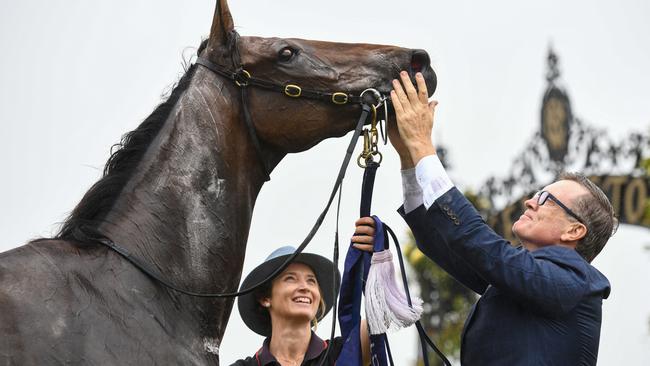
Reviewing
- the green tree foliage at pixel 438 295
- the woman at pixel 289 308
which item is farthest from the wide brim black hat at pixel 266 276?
the green tree foliage at pixel 438 295

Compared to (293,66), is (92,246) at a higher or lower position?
lower

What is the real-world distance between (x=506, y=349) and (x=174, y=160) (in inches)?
59.0

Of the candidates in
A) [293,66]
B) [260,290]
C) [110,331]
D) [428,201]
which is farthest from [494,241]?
[260,290]

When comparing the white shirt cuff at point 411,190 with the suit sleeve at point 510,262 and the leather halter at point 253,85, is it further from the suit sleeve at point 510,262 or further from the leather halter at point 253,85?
the leather halter at point 253,85

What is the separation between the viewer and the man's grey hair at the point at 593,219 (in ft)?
15.3

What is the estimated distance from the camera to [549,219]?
4.68 m

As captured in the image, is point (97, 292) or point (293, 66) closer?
point (97, 292)

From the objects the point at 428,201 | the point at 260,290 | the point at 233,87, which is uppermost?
the point at 233,87

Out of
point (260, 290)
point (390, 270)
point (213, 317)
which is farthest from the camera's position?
point (260, 290)

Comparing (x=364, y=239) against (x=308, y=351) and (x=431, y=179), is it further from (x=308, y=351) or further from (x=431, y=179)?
(x=308, y=351)

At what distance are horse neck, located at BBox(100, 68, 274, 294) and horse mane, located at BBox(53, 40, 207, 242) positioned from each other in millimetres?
30

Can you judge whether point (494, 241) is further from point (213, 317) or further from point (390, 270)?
point (213, 317)

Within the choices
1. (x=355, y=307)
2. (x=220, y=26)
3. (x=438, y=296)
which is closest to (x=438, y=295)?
(x=438, y=296)

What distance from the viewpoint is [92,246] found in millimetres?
4133
